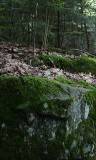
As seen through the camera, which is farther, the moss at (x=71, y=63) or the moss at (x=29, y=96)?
the moss at (x=71, y=63)

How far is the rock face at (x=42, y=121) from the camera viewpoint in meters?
6.52

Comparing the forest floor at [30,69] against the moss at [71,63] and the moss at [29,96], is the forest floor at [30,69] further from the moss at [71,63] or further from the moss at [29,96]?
the moss at [29,96]

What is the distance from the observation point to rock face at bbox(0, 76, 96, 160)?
6.52 meters

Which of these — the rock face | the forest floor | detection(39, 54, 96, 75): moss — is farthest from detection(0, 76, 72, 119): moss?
detection(39, 54, 96, 75): moss

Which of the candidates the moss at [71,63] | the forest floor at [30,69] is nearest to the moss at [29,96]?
the forest floor at [30,69]

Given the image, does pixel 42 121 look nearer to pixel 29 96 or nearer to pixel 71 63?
pixel 29 96

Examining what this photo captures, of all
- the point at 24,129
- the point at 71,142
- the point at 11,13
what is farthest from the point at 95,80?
the point at 11,13

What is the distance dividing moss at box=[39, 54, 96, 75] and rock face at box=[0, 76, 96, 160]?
491 centimetres

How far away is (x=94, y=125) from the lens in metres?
7.56

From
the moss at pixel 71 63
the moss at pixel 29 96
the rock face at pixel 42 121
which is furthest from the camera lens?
the moss at pixel 71 63

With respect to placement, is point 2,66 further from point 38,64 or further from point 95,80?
point 95,80

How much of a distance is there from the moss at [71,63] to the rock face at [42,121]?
4.91m

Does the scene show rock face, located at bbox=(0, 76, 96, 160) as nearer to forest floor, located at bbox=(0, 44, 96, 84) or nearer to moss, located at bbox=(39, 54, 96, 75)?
forest floor, located at bbox=(0, 44, 96, 84)

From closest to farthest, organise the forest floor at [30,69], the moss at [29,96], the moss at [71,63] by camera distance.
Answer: the moss at [29,96] → the forest floor at [30,69] → the moss at [71,63]
